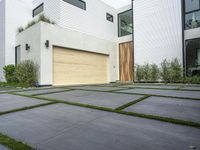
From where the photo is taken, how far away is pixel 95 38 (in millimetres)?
9625

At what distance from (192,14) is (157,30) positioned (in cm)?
189

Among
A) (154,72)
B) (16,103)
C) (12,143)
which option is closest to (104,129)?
(12,143)

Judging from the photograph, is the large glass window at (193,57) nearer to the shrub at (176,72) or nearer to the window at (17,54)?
the shrub at (176,72)

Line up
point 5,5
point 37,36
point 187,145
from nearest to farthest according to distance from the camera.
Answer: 1. point 187,145
2. point 37,36
3. point 5,5

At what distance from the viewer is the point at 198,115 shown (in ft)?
6.51

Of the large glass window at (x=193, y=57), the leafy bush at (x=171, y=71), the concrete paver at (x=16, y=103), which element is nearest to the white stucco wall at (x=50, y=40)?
the concrete paver at (x=16, y=103)

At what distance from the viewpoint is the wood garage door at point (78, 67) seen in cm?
748

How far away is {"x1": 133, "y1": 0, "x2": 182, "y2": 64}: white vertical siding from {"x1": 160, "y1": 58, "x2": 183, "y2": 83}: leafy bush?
377mm

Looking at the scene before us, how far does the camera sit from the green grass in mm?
1192

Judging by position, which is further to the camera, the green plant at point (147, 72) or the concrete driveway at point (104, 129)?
the green plant at point (147, 72)

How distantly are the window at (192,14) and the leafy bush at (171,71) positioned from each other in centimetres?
206

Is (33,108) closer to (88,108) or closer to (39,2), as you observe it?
(88,108)

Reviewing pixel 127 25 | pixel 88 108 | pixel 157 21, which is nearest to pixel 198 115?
pixel 88 108

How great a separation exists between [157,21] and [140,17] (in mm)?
1232
